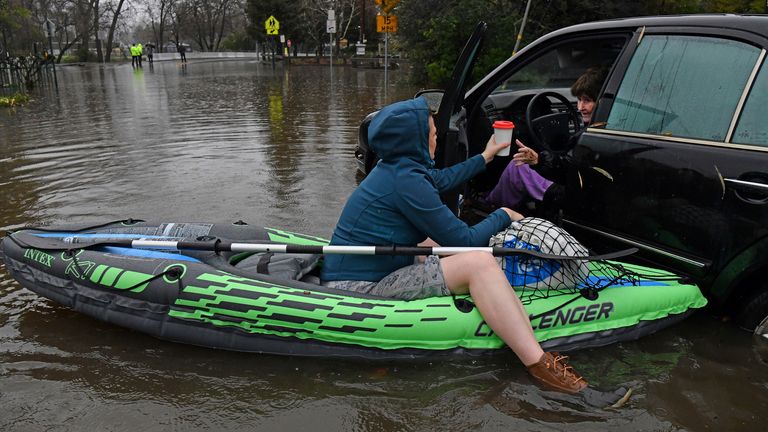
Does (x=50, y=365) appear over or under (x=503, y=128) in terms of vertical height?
under

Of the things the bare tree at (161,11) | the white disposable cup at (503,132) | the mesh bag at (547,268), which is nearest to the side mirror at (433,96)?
the white disposable cup at (503,132)

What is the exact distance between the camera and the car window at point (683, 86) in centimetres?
310

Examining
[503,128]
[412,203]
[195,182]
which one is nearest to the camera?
[412,203]

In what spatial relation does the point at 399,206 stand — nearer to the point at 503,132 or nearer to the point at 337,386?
the point at 503,132

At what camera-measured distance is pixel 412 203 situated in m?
3.15

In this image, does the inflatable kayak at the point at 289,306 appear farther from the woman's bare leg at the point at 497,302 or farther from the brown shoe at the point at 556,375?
the brown shoe at the point at 556,375

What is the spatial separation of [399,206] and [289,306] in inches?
31.2

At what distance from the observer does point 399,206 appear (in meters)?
3.21

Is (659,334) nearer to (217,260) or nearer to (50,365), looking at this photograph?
(217,260)

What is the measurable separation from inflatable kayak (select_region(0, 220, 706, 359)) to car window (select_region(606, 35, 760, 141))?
0.86m

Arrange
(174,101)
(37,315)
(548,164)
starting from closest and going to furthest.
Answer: (37,315) < (548,164) < (174,101)

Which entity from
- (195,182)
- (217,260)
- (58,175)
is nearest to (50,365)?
(217,260)

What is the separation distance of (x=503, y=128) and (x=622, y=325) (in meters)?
1.30

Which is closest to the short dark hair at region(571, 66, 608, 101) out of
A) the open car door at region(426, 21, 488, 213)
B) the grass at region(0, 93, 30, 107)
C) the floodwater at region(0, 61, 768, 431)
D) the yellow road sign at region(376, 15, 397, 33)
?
the open car door at region(426, 21, 488, 213)
